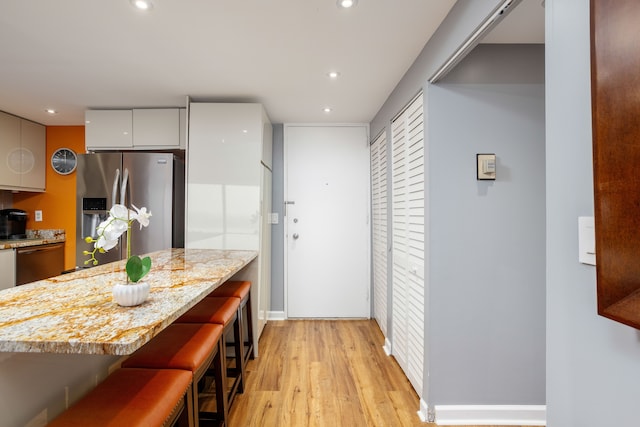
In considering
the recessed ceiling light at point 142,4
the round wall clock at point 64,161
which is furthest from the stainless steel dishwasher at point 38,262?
the recessed ceiling light at point 142,4

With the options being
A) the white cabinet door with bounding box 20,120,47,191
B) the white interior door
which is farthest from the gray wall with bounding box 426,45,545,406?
the white cabinet door with bounding box 20,120,47,191

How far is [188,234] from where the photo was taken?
264 centimetres

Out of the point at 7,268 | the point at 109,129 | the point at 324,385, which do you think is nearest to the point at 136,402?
the point at 324,385

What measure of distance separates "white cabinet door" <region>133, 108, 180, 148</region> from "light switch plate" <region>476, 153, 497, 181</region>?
260 cm

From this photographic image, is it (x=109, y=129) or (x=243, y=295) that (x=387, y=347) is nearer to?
(x=243, y=295)

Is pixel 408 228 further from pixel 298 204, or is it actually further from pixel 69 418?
pixel 69 418

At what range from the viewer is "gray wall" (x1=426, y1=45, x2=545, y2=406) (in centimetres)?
172

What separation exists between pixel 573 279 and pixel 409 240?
1.33 meters

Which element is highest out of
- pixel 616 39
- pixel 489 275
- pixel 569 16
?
pixel 569 16

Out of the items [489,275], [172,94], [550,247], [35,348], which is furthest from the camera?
[172,94]

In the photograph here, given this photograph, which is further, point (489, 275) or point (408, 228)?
point (408, 228)

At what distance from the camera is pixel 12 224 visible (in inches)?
132

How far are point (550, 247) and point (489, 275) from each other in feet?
3.14

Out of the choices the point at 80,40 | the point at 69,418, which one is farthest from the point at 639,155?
the point at 80,40
